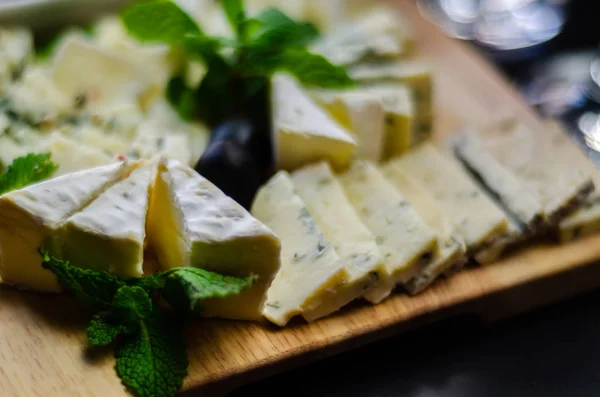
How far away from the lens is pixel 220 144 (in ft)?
6.49

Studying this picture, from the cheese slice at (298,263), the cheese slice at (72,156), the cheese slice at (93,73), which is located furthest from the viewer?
the cheese slice at (93,73)

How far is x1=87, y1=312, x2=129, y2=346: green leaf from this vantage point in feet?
5.21

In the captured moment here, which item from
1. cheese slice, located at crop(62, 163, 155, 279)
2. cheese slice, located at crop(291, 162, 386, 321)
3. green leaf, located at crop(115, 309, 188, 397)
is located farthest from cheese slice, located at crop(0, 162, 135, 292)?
cheese slice, located at crop(291, 162, 386, 321)

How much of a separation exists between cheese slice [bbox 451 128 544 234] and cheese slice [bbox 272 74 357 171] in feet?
1.36

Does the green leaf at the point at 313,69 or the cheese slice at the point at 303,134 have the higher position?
the green leaf at the point at 313,69

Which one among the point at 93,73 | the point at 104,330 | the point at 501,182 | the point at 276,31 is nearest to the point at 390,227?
the point at 501,182

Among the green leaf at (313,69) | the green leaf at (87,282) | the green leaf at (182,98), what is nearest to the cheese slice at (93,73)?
the green leaf at (182,98)

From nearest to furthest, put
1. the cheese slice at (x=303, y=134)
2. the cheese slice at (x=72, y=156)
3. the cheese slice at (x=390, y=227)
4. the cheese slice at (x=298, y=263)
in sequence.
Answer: the cheese slice at (x=298, y=263) < the cheese slice at (x=390, y=227) < the cheese slice at (x=72, y=156) < the cheese slice at (x=303, y=134)

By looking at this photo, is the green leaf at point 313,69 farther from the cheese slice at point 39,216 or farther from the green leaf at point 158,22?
the cheese slice at point 39,216

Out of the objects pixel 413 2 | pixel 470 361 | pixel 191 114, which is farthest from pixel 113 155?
pixel 413 2

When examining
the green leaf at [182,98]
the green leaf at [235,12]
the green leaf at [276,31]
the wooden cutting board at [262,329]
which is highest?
the green leaf at [235,12]

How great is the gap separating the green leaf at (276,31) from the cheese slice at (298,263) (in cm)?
51

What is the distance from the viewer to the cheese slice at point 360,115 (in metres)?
2.16

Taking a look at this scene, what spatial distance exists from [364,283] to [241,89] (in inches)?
34.1
